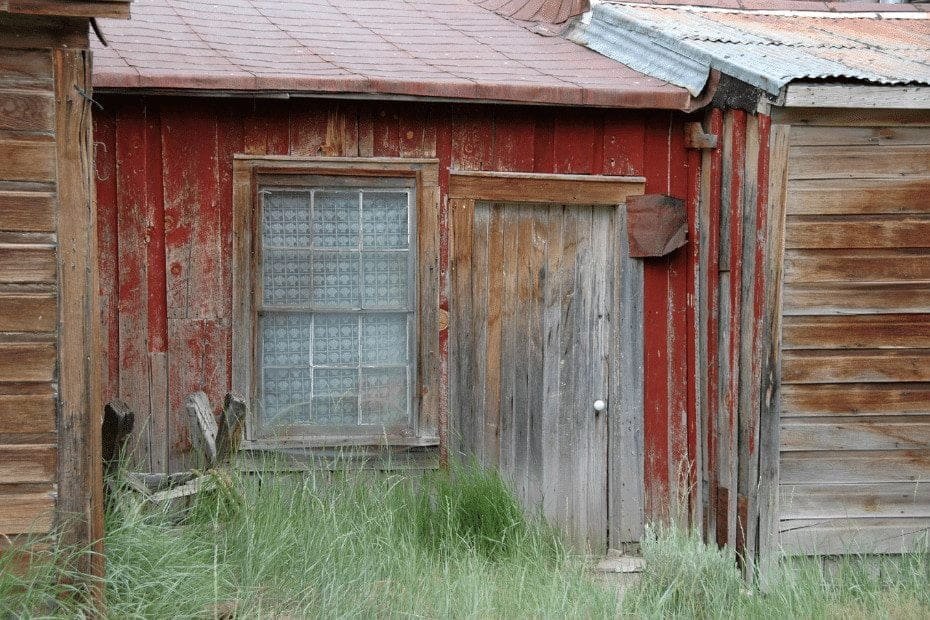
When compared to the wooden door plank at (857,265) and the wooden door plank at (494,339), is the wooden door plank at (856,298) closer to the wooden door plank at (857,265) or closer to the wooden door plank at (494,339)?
the wooden door plank at (857,265)

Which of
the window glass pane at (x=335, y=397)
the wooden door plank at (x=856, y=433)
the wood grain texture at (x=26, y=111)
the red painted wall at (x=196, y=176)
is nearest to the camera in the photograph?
the wood grain texture at (x=26, y=111)

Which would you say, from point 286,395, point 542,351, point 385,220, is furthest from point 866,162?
point 286,395

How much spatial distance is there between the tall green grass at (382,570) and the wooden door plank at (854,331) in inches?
46.5

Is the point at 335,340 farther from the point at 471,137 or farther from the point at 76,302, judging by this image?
the point at 76,302

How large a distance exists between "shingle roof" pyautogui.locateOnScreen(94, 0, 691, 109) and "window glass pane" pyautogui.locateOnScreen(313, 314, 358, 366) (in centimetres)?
135

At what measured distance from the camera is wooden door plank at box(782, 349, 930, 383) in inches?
231

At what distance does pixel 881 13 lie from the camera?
7.80 meters

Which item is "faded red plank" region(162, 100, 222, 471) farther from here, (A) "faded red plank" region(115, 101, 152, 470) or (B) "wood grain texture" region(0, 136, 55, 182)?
(B) "wood grain texture" region(0, 136, 55, 182)

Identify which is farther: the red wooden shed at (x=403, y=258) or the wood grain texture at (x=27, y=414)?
the red wooden shed at (x=403, y=258)

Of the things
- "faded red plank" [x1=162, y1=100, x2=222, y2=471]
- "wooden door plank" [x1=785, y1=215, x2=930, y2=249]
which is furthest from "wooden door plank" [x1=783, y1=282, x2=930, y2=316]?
"faded red plank" [x1=162, y1=100, x2=222, y2=471]

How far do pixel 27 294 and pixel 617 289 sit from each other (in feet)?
11.7

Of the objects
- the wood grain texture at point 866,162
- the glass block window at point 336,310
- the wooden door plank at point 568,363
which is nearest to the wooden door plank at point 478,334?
the glass block window at point 336,310

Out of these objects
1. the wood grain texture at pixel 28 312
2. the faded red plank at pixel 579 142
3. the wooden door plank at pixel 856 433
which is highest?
the faded red plank at pixel 579 142

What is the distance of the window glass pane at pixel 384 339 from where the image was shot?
639 cm
